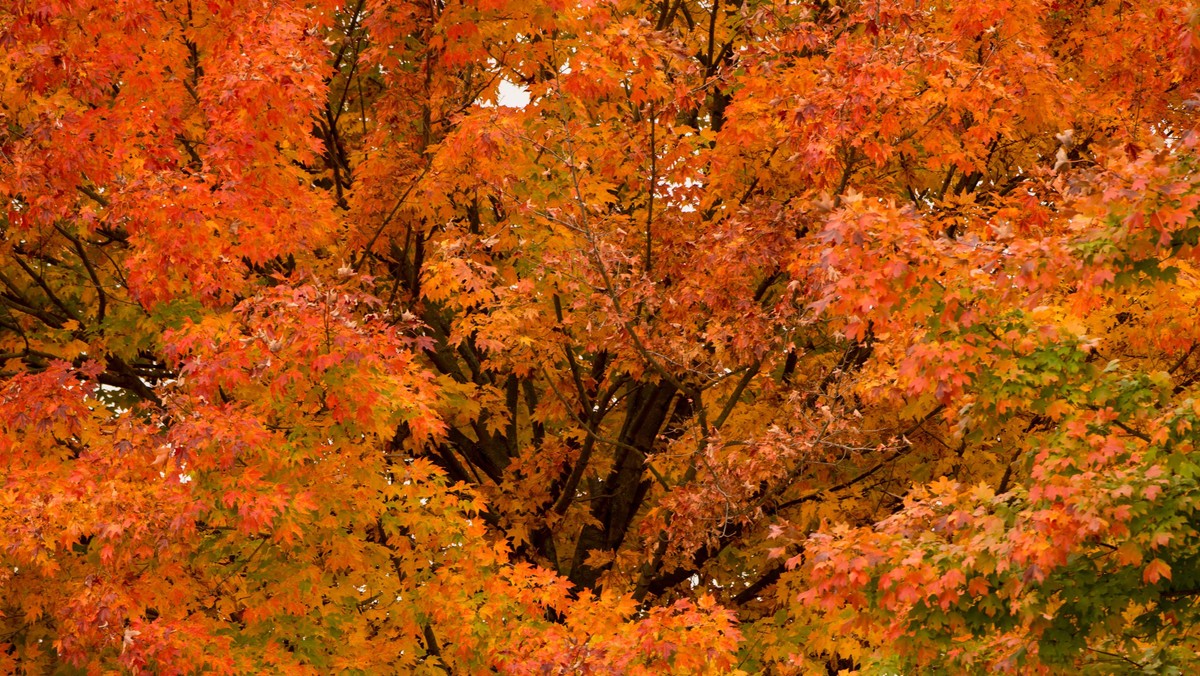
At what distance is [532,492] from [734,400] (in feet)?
8.78

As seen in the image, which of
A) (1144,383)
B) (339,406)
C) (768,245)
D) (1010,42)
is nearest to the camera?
(1144,383)

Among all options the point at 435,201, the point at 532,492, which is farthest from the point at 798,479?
the point at 435,201

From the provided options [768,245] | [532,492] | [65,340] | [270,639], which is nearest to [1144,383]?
[768,245]

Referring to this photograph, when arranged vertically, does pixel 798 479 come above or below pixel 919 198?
below

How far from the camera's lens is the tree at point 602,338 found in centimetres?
734

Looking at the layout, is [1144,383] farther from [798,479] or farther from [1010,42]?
[1010,42]

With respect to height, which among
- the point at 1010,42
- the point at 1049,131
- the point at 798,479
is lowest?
the point at 798,479

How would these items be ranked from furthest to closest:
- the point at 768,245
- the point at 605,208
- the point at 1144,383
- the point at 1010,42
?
the point at 605,208 → the point at 1010,42 → the point at 768,245 → the point at 1144,383

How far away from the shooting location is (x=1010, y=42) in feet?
39.9

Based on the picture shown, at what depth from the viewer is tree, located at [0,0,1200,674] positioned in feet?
24.1

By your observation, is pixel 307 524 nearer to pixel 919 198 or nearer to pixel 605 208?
pixel 605 208

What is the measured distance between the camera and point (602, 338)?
12.5 m

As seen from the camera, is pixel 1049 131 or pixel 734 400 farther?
pixel 1049 131

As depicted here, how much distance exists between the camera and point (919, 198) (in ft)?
46.4
